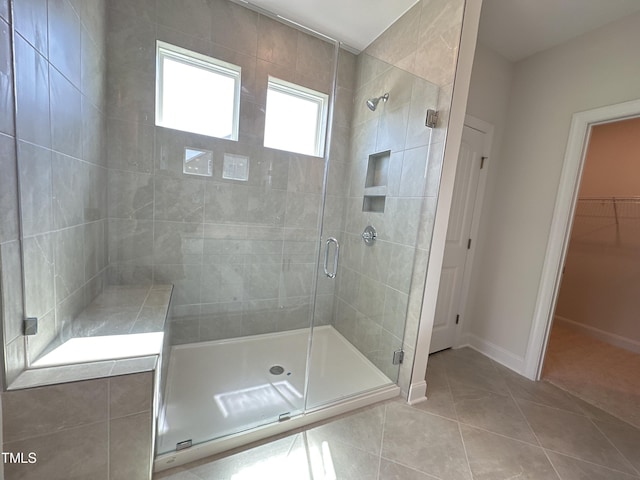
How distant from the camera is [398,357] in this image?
181 centimetres

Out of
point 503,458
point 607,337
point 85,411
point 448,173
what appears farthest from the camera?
point 607,337

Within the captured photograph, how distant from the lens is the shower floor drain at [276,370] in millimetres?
1873

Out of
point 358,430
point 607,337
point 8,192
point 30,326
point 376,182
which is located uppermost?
point 376,182

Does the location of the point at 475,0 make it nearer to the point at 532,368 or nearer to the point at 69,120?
the point at 69,120

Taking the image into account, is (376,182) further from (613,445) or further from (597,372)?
(597,372)

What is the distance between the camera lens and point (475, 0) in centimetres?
146

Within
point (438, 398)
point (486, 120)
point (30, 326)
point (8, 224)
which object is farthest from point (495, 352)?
point (8, 224)

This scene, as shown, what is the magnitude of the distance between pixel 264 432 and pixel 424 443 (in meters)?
0.90

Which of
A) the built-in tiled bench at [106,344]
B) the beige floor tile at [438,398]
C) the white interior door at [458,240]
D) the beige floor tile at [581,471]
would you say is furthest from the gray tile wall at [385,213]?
the built-in tiled bench at [106,344]

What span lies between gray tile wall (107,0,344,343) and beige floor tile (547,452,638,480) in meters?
1.75

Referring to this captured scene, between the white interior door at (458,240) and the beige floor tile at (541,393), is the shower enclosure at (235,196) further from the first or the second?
the beige floor tile at (541,393)

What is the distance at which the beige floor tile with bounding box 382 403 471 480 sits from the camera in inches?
49.9

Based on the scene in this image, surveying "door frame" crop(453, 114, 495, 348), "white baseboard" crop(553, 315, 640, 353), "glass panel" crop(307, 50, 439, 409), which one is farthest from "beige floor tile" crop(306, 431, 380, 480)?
"white baseboard" crop(553, 315, 640, 353)

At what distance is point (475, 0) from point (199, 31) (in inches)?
71.4
